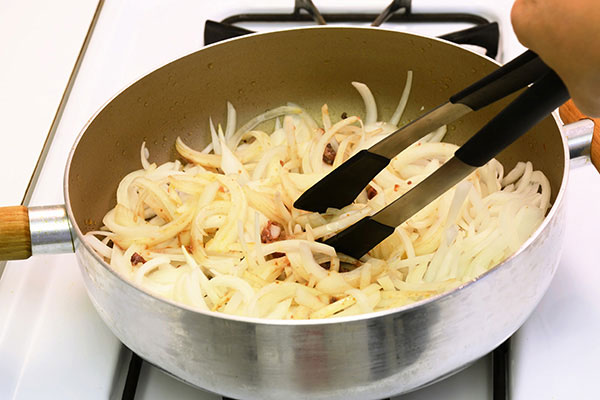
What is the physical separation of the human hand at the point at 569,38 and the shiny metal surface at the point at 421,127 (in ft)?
0.74

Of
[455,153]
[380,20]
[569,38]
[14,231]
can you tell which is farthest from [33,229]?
[380,20]

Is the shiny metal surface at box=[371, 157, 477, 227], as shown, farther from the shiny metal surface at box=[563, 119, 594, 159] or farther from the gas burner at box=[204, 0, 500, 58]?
the gas burner at box=[204, 0, 500, 58]

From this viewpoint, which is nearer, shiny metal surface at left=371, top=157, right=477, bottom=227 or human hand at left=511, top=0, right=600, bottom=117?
human hand at left=511, top=0, right=600, bottom=117

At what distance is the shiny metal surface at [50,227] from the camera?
0.75m

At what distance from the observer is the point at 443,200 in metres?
0.89

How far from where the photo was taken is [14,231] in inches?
29.6

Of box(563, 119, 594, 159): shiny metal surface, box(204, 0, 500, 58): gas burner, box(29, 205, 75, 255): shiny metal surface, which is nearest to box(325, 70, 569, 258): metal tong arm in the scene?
box(563, 119, 594, 159): shiny metal surface

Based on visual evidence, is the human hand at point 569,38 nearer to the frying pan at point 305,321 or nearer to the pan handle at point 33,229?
the frying pan at point 305,321

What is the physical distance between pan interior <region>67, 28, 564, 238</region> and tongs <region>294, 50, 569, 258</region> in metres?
0.23

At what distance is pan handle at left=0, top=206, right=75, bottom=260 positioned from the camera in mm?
750

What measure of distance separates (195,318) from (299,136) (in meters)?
0.55

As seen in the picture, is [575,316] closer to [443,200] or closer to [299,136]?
[443,200]

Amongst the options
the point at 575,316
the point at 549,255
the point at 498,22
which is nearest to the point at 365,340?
the point at 549,255

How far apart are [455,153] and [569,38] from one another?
0.72ft
